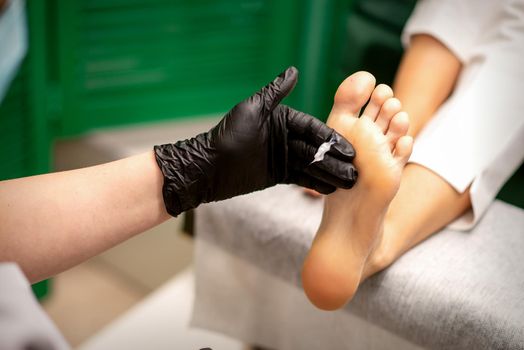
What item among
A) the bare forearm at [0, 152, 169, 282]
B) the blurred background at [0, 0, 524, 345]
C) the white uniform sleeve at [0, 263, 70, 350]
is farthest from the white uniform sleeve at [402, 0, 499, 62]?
the white uniform sleeve at [0, 263, 70, 350]

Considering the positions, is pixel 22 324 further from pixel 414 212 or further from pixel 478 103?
pixel 478 103

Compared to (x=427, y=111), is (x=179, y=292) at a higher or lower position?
lower

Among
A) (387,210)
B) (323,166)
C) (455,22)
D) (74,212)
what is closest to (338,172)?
(323,166)

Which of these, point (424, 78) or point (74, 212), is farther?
point (424, 78)

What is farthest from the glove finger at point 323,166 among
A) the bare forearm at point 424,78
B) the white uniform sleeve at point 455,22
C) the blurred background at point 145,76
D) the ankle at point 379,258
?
the blurred background at point 145,76

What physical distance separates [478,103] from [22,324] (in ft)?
2.55

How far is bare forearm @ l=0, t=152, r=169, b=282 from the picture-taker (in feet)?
2.71

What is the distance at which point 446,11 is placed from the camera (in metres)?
1.14

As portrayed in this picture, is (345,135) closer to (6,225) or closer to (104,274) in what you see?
(6,225)

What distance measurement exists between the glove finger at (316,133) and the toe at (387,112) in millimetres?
59

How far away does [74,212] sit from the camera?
33.6 inches

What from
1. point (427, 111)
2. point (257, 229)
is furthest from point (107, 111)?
point (427, 111)

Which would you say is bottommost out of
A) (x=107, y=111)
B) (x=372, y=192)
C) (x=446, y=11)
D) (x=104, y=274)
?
(x=104, y=274)

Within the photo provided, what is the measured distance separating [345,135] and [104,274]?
1.07m
